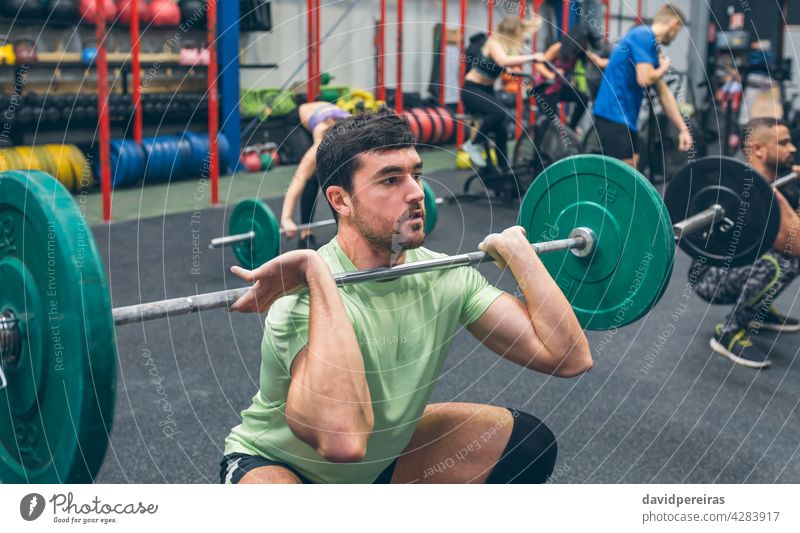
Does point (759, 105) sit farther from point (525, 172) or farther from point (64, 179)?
point (64, 179)

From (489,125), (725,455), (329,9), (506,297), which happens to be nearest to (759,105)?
(489,125)

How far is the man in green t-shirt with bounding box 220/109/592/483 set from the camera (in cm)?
123

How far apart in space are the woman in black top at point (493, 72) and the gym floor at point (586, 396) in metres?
1.41

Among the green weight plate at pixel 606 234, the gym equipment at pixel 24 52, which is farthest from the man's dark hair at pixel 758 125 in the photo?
the gym equipment at pixel 24 52

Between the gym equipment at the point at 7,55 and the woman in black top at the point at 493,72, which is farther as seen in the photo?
the gym equipment at the point at 7,55

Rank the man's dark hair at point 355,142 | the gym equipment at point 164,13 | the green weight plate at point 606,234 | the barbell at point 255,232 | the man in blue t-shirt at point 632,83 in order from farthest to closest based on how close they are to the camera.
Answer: the gym equipment at point 164,13 → the man in blue t-shirt at point 632,83 → the barbell at point 255,232 → the green weight plate at point 606,234 → the man's dark hair at point 355,142

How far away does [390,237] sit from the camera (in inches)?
54.0

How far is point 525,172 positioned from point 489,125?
682mm

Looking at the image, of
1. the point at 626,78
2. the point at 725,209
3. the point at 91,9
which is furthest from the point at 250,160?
the point at 725,209

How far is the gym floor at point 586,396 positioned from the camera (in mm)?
2250

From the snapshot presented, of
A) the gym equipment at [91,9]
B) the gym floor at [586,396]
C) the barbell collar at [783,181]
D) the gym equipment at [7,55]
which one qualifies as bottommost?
the gym floor at [586,396]

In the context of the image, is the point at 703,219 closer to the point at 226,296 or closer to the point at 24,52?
the point at 226,296

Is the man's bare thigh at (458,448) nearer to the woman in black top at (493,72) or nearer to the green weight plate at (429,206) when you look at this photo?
the green weight plate at (429,206)

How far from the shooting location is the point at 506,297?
1.53 m
